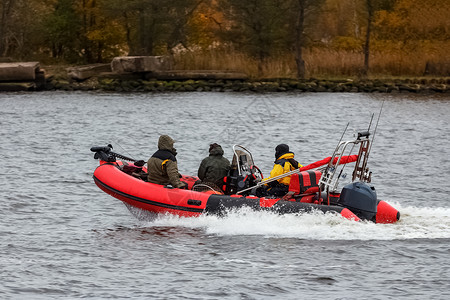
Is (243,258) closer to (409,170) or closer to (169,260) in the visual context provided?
(169,260)

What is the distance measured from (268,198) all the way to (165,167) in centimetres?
189

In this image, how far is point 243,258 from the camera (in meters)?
12.7

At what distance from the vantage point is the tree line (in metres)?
49.9

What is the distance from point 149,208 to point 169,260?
209 cm

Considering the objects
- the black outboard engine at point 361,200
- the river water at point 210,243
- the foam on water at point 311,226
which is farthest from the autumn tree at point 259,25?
the black outboard engine at point 361,200

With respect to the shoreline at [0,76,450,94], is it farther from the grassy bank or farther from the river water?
the river water

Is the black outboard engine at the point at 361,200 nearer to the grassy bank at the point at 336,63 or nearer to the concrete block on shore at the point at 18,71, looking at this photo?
the grassy bank at the point at 336,63

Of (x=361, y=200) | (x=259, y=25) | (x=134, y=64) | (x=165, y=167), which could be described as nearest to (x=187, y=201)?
(x=165, y=167)

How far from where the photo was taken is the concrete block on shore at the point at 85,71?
47938 mm

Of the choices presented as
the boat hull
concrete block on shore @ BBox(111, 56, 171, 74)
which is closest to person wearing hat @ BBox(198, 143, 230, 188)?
the boat hull

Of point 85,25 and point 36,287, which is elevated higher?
point 85,25

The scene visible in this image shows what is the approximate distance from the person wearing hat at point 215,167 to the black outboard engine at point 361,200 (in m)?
2.12

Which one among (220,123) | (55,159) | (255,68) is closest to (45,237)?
(55,159)

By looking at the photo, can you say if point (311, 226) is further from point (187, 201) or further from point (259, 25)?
point (259, 25)
